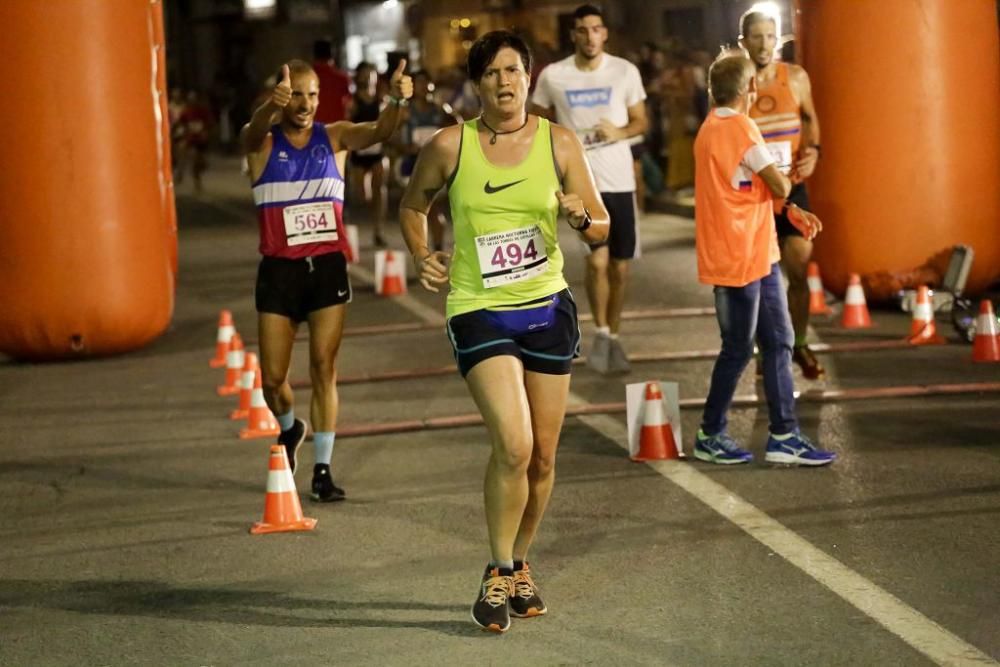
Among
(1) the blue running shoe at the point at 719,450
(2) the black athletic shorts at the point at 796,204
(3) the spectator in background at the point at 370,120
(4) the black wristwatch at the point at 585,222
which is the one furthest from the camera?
(3) the spectator in background at the point at 370,120

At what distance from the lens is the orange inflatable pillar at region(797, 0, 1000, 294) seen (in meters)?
13.1

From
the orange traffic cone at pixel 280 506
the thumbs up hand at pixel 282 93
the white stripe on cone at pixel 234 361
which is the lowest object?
the white stripe on cone at pixel 234 361

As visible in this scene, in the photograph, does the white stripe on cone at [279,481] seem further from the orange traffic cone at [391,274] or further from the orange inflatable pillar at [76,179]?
the orange traffic cone at [391,274]

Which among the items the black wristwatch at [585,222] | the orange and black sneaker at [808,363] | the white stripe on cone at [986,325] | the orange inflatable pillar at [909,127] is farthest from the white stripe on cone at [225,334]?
the black wristwatch at [585,222]

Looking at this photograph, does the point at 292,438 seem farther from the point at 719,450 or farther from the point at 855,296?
the point at 855,296

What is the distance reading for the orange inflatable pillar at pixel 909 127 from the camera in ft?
43.0

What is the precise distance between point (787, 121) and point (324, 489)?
3787 millimetres

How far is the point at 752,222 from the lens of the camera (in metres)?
8.27

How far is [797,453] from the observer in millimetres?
8227

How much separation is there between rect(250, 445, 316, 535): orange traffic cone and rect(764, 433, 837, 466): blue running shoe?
2182 millimetres

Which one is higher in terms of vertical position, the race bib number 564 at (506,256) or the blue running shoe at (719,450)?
the race bib number 564 at (506,256)

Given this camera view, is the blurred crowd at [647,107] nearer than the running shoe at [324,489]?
No

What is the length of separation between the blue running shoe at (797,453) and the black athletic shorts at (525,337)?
8.15ft

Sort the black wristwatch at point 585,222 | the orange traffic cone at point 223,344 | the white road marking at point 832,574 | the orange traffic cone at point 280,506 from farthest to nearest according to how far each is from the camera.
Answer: the orange traffic cone at point 223,344, the orange traffic cone at point 280,506, the black wristwatch at point 585,222, the white road marking at point 832,574
